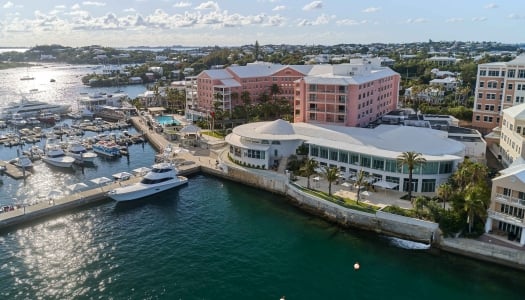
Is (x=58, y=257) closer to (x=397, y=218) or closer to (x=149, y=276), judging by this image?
(x=149, y=276)

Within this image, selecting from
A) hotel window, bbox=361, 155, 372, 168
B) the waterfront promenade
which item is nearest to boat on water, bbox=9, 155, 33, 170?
the waterfront promenade

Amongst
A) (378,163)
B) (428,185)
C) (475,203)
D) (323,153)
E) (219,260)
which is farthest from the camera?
(323,153)

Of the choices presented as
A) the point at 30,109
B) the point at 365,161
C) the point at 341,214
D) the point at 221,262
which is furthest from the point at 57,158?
the point at 30,109

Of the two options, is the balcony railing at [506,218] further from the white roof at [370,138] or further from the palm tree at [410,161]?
the white roof at [370,138]

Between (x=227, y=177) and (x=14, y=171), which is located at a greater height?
(x=14, y=171)

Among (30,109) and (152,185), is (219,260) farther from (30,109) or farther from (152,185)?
(30,109)

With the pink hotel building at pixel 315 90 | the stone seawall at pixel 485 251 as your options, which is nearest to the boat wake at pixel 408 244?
the stone seawall at pixel 485 251
